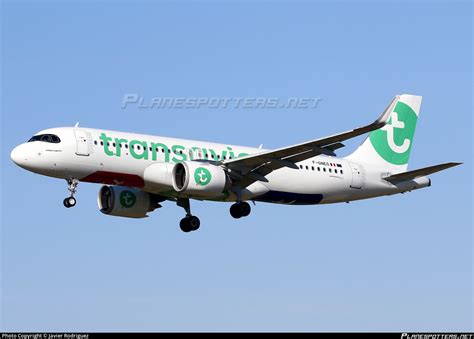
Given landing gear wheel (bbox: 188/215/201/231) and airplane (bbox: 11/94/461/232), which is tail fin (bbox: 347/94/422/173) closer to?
airplane (bbox: 11/94/461/232)

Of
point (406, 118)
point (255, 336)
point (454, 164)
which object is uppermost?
point (406, 118)

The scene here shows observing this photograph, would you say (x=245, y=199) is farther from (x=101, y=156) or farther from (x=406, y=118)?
Answer: (x=406, y=118)

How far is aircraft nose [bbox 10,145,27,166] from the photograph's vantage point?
48.4 meters

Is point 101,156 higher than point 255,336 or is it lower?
higher

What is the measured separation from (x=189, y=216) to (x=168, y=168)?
5.00 metres

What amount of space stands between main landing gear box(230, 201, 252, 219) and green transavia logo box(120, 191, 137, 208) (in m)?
5.04

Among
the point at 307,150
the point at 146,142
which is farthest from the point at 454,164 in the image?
the point at 146,142

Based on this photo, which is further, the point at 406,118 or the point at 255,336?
the point at 406,118

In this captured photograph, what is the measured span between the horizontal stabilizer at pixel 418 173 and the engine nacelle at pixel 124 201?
41.2 feet

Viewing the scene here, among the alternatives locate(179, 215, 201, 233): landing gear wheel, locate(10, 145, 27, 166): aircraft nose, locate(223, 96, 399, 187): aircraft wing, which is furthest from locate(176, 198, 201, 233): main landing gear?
locate(10, 145, 27, 166): aircraft nose

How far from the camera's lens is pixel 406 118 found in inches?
2378

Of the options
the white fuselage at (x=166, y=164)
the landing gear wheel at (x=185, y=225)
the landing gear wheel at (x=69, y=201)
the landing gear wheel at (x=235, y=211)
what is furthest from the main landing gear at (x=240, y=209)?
the landing gear wheel at (x=69, y=201)

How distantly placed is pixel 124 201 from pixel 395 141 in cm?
1561

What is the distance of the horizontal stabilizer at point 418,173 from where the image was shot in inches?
2010
